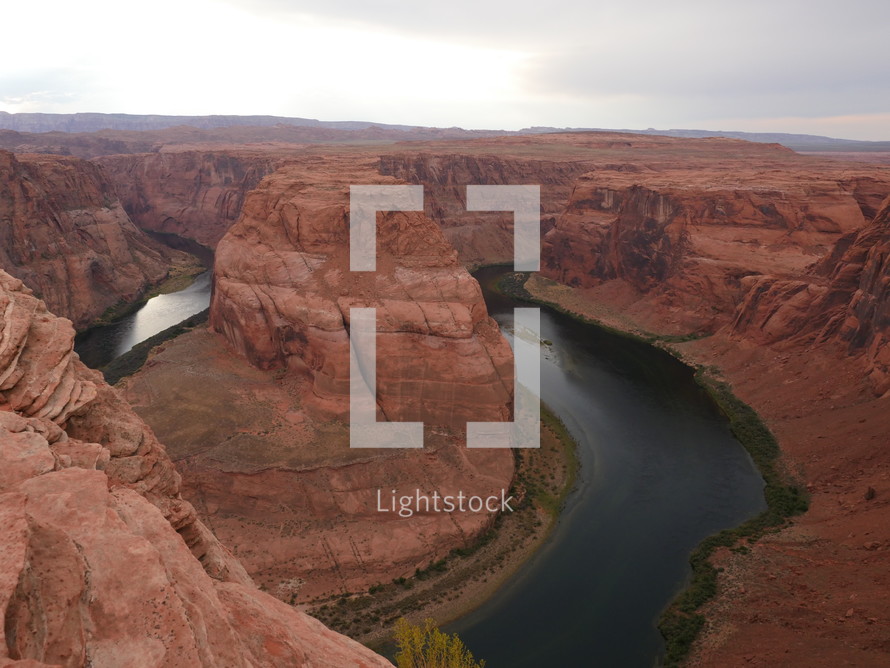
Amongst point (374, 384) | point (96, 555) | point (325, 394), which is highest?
point (96, 555)

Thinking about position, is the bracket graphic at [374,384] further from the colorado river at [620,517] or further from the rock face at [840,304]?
the rock face at [840,304]

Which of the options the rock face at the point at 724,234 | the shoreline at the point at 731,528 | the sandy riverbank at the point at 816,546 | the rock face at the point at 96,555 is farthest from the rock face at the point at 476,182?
the rock face at the point at 96,555

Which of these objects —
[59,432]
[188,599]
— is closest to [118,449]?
[59,432]

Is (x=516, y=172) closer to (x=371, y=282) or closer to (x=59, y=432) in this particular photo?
(x=371, y=282)

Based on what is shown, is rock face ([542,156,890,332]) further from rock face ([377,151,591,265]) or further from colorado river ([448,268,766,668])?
rock face ([377,151,591,265])

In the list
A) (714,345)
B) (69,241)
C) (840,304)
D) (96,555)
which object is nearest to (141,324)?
(69,241)

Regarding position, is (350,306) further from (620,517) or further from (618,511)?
(620,517)
